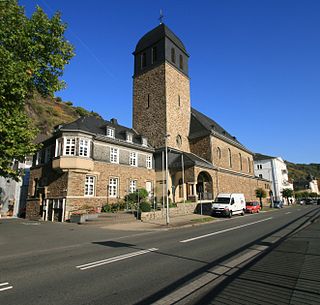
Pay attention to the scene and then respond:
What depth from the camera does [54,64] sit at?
1416 cm

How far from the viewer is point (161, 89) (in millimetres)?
34531

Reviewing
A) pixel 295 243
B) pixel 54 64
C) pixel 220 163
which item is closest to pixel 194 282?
pixel 295 243

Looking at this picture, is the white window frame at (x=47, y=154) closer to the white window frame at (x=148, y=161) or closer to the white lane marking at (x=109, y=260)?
the white window frame at (x=148, y=161)

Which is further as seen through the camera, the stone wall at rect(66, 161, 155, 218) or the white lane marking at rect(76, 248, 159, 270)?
the stone wall at rect(66, 161, 155, 218)

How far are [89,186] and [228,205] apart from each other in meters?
14.1

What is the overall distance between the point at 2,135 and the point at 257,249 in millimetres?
12407

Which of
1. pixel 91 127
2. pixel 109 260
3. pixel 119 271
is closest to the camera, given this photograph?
pixel 119 271

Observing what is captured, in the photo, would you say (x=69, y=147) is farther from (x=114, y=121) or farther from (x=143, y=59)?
Answer: (x=143, y=59)

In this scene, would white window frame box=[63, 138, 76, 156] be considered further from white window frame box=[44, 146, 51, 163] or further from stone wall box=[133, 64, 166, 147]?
stone wall box=[133, 64, 166, 147]

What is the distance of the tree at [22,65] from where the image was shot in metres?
11.6

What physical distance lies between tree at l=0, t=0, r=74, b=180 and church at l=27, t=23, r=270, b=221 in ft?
28.7

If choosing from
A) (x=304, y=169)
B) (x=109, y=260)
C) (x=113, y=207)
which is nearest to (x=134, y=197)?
(x=113, y=207)

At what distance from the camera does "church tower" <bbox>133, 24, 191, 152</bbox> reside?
111 ft

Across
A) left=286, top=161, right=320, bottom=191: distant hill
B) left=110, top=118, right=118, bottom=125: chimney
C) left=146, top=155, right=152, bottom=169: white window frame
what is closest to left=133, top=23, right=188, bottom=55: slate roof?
left=110, top=118, right=118, bottom=125: chimney
